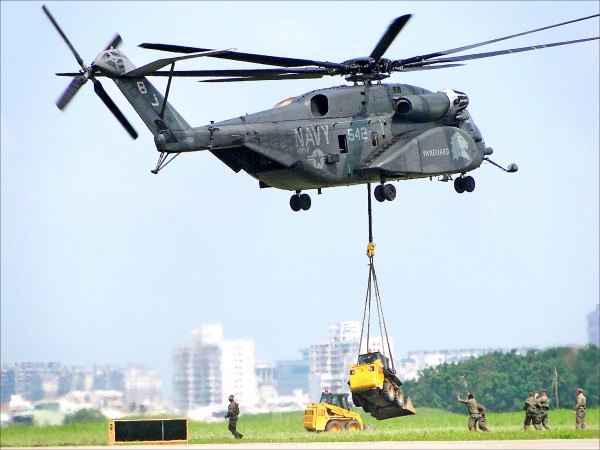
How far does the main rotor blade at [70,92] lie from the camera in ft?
96.8

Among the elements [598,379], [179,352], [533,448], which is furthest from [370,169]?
[598,379]

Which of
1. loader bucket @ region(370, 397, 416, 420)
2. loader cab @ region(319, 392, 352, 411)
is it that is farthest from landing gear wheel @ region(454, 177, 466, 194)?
loader cab @ region(319, 392, 352, 411)

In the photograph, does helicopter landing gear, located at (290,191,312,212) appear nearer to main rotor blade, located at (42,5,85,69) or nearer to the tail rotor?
the tail rotor

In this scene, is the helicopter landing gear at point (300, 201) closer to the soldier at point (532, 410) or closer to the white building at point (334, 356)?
the soldier at point (532, 410)

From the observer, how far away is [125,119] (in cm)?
3028

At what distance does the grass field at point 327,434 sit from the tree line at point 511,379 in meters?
4.95

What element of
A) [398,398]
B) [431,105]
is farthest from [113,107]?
[398,398]

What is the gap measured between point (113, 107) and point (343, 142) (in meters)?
5.88

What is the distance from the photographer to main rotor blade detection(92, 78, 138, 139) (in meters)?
30.1

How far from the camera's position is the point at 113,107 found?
30.1 meters

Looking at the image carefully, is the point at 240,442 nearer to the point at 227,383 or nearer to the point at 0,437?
the point at 0,437

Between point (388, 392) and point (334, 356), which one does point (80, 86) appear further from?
point (334, 356)

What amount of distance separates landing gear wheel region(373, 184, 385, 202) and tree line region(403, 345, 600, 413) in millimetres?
22792

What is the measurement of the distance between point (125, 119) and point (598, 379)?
2892 centimetres
